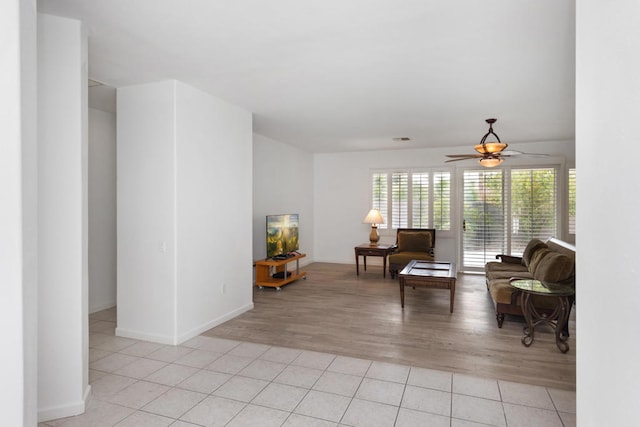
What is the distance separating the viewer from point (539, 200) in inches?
275

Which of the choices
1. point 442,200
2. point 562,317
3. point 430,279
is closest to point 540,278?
point 562,317

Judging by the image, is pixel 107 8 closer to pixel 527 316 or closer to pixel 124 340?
pixel 124 340

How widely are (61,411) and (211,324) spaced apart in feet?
5.98

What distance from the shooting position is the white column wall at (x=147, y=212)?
3.70 meters

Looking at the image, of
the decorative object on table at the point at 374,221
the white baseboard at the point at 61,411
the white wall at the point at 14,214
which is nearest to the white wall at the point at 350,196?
the decorative object on table at the point at 374,221

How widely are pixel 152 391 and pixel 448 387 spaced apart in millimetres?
2310

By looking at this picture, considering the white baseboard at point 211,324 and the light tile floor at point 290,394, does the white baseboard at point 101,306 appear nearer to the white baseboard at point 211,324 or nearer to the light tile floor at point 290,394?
the light tile floor at point 290,394

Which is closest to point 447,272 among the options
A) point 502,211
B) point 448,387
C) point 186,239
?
point 448,387

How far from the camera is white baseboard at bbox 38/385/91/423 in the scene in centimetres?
241

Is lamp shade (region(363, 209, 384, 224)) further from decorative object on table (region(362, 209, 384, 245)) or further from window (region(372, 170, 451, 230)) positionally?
window (region(372, 170, 451, 230))

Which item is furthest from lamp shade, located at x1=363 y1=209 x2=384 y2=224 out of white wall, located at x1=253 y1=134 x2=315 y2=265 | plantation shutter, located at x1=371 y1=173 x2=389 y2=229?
white wall, located at x1=253 y1=134 x2=315 y2=265

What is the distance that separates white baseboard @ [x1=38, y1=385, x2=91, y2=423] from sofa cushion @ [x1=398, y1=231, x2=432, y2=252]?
5768 mm

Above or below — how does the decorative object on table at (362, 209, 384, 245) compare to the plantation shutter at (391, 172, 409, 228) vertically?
below

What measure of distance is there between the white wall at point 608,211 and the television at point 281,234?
16.2 ft
